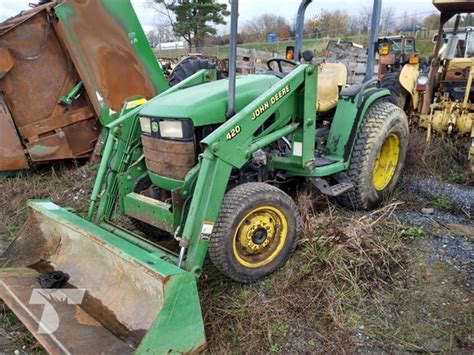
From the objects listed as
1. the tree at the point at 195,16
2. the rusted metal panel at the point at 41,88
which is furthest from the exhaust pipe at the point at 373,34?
the tree at the point at 195,16

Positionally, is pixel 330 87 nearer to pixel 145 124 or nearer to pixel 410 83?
pixel 145 124

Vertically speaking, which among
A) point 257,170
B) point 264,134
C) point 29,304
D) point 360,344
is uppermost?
point 264,134

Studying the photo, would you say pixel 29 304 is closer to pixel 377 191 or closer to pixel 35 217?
pixel 35 217

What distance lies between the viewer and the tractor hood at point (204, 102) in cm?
291

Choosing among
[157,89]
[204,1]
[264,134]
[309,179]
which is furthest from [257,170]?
[204,1]

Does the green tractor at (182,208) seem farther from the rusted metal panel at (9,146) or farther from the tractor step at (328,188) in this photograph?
the rusted metal panel at (9,146)

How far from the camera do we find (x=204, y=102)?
2.98 m

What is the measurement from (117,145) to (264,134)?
114 cm

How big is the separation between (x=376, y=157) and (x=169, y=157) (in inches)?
75.4

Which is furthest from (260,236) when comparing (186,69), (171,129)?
(186,69)

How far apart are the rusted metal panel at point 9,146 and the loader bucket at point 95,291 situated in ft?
6.98

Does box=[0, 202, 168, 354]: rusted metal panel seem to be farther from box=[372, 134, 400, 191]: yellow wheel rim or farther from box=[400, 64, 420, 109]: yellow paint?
box=[400, 64, 420, 109]: yellow paint

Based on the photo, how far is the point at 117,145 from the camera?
3.38 metres

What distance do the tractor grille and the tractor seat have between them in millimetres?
1769
